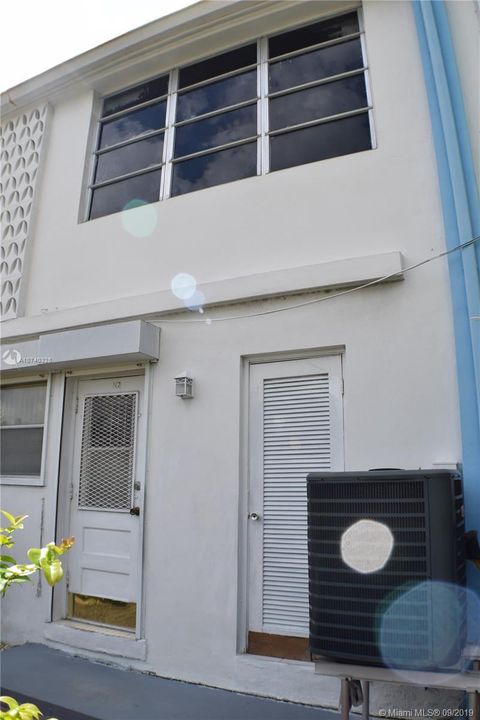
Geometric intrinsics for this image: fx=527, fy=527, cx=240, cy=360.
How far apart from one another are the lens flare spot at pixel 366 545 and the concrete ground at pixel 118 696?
3.80 ft

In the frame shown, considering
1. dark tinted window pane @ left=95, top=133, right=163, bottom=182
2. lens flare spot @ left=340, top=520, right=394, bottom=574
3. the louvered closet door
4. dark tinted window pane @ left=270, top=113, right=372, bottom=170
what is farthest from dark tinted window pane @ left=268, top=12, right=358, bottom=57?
lens flare spot @ left=340, top=520, right=394, bottom=574

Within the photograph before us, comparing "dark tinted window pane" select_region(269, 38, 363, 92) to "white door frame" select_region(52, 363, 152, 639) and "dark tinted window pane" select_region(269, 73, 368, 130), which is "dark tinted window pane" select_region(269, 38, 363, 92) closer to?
"dark tinted window pane" select_region(269, 73, 368, 130)

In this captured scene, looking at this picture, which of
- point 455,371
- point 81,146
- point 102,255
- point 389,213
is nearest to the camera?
point 455,371

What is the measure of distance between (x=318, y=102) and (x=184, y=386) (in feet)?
8.58

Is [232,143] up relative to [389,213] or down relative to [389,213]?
up

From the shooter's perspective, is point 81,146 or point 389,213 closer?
point 389,213

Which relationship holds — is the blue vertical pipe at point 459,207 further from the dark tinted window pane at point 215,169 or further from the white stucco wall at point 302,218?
the dark tinted window pane at point 215,169

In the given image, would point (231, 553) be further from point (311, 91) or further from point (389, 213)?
A: point (311, 91)

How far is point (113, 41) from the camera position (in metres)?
5.10

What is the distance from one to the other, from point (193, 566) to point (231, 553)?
34cm

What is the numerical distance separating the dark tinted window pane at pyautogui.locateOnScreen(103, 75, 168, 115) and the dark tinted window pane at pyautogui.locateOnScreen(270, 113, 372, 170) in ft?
5.22

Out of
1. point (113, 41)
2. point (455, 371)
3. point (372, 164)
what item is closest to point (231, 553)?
point (455, 371)

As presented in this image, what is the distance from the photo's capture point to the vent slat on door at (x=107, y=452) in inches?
A: 181

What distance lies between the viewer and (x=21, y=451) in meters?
5.22
